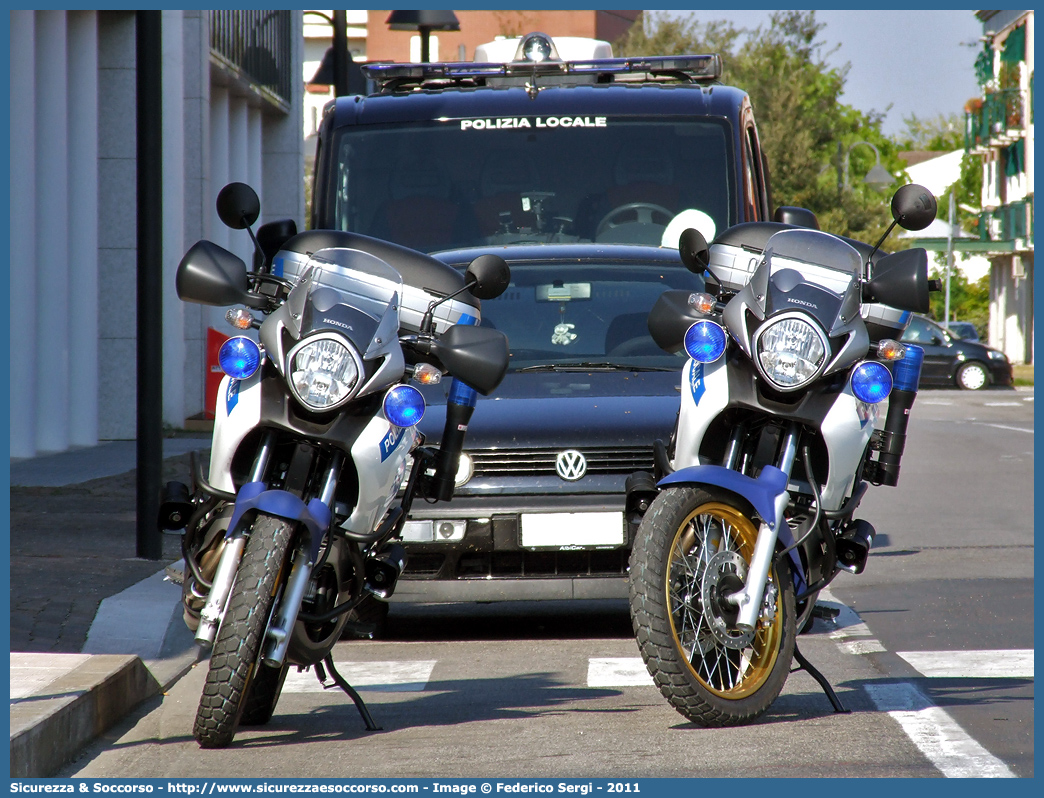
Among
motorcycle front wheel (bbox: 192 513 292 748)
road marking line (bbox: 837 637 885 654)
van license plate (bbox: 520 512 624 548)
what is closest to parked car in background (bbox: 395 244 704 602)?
van license plate (bbox: 520 512 624 548)

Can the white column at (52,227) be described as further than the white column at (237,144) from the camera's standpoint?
No

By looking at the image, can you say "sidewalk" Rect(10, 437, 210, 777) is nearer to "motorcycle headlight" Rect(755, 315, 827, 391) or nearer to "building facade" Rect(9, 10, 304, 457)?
"motorcycle headlight" Rect(755, 315, 827, 391)

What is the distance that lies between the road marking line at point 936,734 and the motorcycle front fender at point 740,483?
0.80 meters

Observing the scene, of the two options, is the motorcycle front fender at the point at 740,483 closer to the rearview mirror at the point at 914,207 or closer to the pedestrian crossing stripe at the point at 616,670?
the rearview mirror at the point at 914,207

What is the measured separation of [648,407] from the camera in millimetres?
7293

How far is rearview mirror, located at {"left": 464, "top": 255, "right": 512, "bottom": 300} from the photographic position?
5.42 meters

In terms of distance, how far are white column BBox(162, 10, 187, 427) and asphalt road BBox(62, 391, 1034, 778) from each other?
10.6m

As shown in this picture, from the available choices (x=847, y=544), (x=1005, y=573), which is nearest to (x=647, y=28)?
(x=1005, y=573)

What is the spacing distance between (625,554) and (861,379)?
1.87 meters

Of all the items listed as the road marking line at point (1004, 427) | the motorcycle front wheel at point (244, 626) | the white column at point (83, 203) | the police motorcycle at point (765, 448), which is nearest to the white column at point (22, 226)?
the white column at point (83, 203)

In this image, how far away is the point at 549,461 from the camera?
708cm

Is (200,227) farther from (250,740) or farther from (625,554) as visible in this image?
(250,740)

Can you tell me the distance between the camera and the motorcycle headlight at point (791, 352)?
5.31m

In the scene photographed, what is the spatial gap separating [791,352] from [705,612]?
33.5 inches
